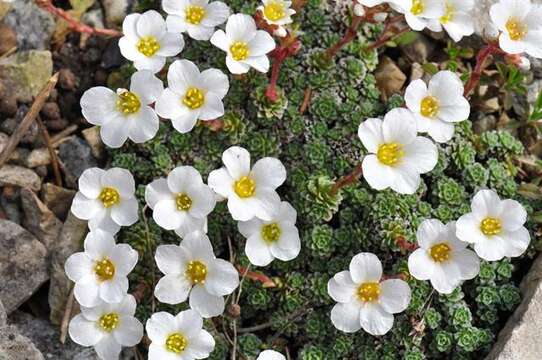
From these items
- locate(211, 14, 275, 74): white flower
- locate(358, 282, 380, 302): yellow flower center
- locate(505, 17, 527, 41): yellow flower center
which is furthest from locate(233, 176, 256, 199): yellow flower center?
locate(505, 17, 527, 41): yellow flower center

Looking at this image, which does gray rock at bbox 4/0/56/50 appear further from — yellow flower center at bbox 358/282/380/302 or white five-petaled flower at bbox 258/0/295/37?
yellow flower center at bbox 358/282/380/302

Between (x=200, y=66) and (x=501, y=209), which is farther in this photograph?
(x=200, y=66)

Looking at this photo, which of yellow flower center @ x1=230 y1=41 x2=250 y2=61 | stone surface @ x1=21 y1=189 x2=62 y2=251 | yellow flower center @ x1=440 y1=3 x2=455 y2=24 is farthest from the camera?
stone surface @ x1=21 y1=189 x2=62 y2=251

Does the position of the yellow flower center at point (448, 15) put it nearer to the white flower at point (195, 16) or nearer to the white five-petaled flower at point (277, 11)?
the white five-petaled flower at point (277, 11)

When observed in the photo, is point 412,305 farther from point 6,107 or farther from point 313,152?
point 6,107

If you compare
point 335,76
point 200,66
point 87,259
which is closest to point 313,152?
point 335,76

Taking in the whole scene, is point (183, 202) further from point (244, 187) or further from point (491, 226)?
point (491, 226)

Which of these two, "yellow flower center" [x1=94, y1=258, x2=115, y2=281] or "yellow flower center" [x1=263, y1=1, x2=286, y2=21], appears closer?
"yellow flower center" [x1=94, y1=258, x2=115, y2=281]
